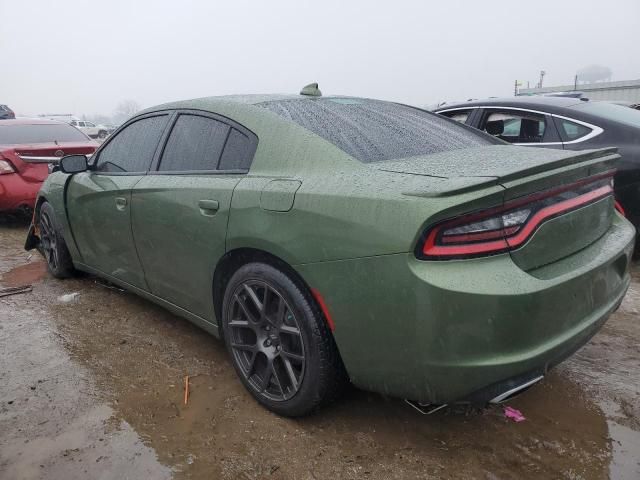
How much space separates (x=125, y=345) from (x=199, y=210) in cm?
118

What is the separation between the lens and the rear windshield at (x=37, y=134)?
662cm

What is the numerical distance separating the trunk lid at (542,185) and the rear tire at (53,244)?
3210 millimetres

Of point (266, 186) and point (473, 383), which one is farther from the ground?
point (266, 186)

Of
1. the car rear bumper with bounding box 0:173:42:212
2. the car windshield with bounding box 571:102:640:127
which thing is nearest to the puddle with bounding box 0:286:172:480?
the car rear bumper with bounding box 0:173:42:212

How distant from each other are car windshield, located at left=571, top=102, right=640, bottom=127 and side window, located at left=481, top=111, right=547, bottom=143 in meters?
0.33

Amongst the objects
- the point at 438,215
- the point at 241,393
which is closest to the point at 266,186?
the point at 438,215

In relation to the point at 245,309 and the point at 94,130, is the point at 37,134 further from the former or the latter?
the point at 94,130

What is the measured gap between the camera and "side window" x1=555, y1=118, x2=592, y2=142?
4383 mm

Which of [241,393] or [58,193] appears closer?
[241,393]

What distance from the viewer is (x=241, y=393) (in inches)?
102

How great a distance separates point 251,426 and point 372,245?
1071 mm

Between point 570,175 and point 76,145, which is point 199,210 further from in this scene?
point 76,145

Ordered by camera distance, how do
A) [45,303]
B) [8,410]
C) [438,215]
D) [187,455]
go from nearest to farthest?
[438,215]
[187,455]
[8,410]
[45,303]

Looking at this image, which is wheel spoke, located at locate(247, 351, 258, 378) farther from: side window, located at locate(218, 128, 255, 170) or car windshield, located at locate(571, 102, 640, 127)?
car windshield, located at locate(571, 102, 640, 127)
